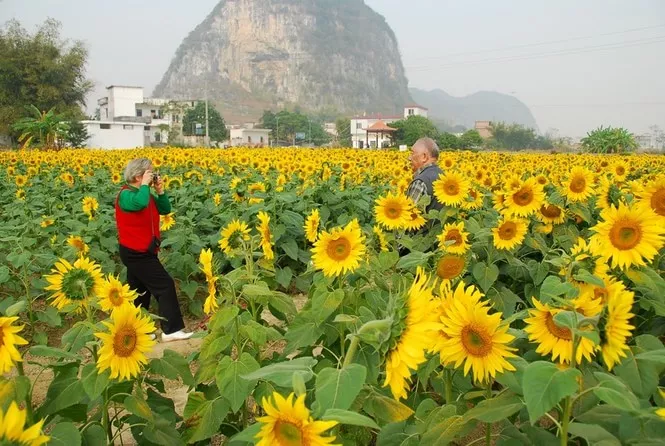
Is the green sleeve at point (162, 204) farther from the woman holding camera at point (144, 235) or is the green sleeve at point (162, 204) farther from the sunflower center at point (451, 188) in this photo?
the sunflower center at point (451, 188)

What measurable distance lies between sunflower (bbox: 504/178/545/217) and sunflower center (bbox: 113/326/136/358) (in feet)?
7.57

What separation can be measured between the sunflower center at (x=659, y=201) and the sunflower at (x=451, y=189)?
58.0 inches

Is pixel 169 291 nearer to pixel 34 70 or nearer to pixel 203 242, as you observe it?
pixel 203 242

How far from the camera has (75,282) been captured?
2.10m

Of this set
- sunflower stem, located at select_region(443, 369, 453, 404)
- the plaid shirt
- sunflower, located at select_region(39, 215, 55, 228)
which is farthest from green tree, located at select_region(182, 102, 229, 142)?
sunflower stem, located at select_region(443, 369, 453, 404)

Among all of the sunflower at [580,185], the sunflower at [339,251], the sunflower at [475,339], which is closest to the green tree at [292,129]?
the sunflower at [580,185]

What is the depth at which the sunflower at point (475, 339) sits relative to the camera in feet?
Answer: 4.03

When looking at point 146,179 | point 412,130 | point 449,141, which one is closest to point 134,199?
point 146,179

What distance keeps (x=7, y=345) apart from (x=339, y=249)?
99cm

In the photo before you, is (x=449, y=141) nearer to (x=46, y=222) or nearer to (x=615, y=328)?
(x=46, y=222)

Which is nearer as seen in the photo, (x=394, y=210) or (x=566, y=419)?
(x=566, y=419)

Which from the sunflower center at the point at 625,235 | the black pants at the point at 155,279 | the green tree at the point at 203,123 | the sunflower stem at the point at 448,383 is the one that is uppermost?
the green tree at the point at 203,123

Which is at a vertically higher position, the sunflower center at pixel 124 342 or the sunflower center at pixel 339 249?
the sunflower center at pixel 339 249

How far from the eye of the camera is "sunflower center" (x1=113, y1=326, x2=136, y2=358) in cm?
149
